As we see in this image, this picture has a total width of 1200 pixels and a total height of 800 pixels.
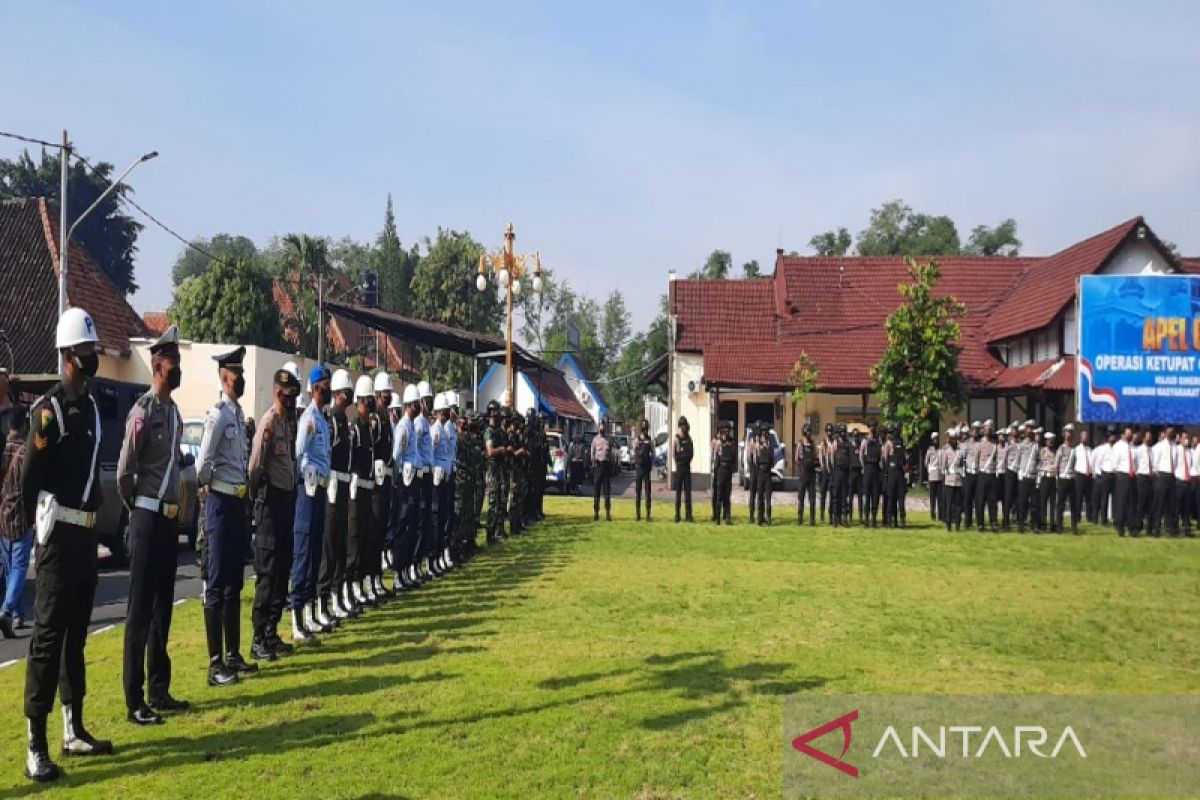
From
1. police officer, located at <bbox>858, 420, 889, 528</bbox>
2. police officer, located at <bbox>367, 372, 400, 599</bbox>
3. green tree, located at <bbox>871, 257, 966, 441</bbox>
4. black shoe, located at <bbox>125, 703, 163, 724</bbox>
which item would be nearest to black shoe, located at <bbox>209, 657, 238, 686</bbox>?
black shoe, located at <bbox>125, 703, 163, 724</bbox>

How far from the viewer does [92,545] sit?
6121 mm

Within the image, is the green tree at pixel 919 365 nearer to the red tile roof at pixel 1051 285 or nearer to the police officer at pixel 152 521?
the red tile roof at pixel 1051 285

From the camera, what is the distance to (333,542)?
9688mm

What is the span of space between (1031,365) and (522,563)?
81.6 feet

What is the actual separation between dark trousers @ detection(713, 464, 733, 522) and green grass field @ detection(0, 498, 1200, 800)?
6.96m

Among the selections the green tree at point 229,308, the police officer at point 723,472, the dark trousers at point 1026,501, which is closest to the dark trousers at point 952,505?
the dark trousers at point 1026,501

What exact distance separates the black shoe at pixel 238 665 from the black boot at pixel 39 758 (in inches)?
83.8

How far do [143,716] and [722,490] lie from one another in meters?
16.4

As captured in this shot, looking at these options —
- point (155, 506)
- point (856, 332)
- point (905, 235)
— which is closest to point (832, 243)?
point (905, 235)

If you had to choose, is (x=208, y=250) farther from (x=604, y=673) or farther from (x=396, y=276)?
(x=604, y=673)

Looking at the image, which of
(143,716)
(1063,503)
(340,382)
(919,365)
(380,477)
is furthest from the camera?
(919,365)

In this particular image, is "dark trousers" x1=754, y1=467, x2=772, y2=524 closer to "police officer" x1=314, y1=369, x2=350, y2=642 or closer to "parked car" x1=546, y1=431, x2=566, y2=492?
"parked car" x1=546, y1=431, x2=566, y2=492

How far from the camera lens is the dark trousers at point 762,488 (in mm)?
22125

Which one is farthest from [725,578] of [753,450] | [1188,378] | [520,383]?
[520,383]
